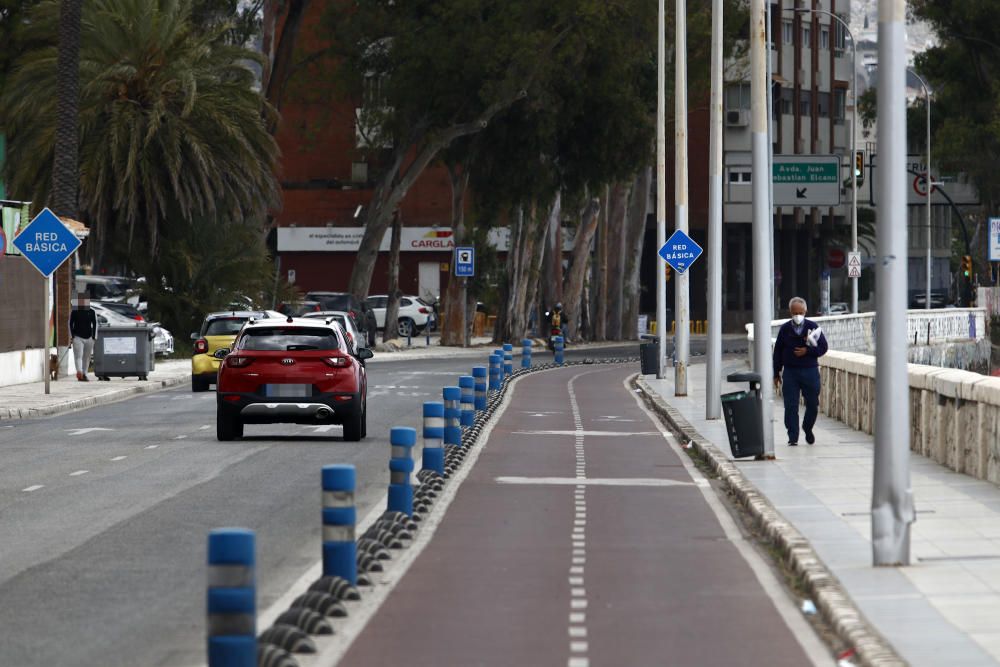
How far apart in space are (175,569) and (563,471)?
8.51 m

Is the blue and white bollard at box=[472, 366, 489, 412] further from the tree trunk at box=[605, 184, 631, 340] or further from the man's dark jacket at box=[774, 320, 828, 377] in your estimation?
the tree trunk at box=[605, 184, 631, 340]

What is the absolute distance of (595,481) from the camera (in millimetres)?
19562

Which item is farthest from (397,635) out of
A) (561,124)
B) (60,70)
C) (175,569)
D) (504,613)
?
(561,124)

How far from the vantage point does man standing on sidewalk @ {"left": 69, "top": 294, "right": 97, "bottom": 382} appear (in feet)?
130

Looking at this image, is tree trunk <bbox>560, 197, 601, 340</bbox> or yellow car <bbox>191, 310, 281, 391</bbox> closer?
yellow car <bbox>191, 310, 281, 391</bbox>

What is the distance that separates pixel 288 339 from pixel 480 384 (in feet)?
17.6

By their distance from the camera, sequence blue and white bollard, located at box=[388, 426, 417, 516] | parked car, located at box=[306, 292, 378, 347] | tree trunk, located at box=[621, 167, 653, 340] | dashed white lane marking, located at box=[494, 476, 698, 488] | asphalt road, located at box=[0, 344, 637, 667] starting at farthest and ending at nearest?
tree trunk, located at box=[621, 167, 653, 340]
parked car, located at box=[306, 292, 378, 347]
dashed white lane marking, located at box=[494, 476, 698, 488]
blue and white bollard, located at box=[388, 426, 417, 516]
asphalt road, located at box=[0, 344, 637, 667]

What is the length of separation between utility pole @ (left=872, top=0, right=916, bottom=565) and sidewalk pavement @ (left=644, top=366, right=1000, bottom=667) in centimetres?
63

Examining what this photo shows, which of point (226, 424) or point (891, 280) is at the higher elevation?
point (891, 280)

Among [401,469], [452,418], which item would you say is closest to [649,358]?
[452,418]

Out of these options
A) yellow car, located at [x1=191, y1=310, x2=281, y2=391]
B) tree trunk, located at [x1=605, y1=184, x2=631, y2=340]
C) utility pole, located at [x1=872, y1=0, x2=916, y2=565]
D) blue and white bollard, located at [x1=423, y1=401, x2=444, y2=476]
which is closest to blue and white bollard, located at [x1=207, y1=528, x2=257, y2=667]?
utility pole, located at [x1=872, y1=0, x2=916, y2=565]

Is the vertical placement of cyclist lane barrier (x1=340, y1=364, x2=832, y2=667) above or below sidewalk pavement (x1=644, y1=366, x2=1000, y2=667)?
below

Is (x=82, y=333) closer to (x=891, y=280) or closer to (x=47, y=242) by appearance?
(x=47, y=242)

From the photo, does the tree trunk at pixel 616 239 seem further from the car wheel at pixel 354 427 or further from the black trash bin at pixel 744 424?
the black trash bin at pixel 744 424
